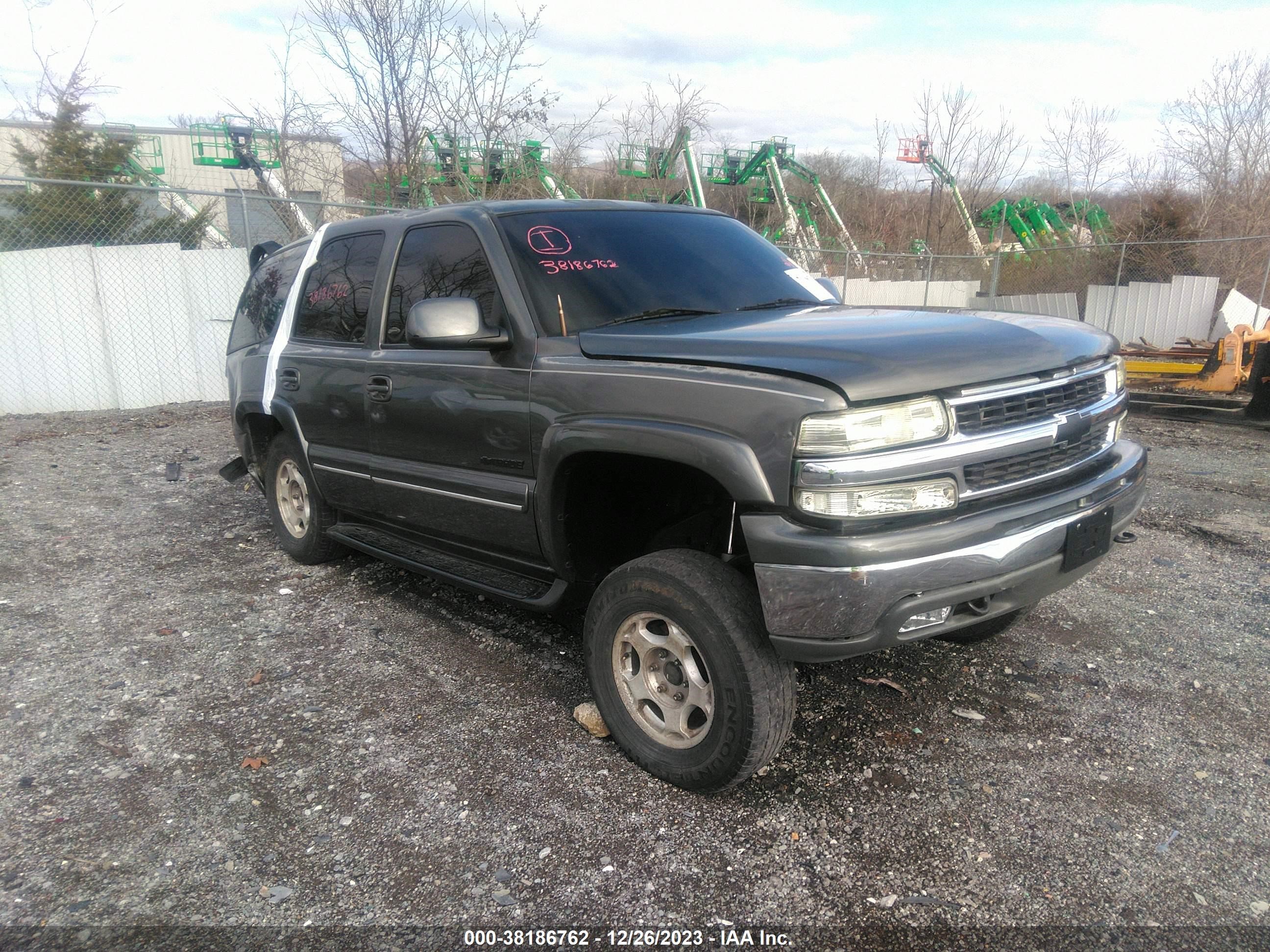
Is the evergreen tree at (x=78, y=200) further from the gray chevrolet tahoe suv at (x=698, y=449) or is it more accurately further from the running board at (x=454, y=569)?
the gray chevrolet tahoe suv at (x=698, y=449)

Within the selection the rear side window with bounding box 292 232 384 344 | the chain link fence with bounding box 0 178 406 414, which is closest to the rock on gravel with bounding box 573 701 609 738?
the rear side window with bounding box 292 232 384 344

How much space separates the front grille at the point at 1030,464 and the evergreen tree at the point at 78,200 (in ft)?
32.6

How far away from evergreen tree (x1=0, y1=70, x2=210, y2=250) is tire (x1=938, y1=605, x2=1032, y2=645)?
31.9ft

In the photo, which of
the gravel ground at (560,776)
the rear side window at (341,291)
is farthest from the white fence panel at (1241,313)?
the rear side window at (341,291)

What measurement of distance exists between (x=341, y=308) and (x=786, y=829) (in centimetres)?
318

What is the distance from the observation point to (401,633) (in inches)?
162

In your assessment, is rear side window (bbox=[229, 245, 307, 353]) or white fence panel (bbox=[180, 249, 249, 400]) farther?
white fence panel (bbox=[180, 249, 249, 400])

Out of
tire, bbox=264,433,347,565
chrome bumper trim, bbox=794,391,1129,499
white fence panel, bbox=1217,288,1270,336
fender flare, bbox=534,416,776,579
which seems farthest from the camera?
white fence panel, bbox=1217,288,1270,336

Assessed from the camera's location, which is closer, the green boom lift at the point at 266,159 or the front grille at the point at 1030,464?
the front grille at the point at 1030,464

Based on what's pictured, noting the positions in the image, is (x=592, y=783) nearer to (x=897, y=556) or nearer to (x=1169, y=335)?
(x=897, y=556)

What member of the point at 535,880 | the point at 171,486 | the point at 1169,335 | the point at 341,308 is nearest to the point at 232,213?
the point at 171,486

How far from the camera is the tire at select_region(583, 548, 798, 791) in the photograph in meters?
2.51

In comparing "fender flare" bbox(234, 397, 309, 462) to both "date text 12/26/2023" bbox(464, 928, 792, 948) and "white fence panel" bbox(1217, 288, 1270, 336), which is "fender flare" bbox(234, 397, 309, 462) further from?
"white fence panel" bbox(1217, 288, 1270, 336)

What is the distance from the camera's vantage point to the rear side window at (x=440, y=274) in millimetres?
3359
